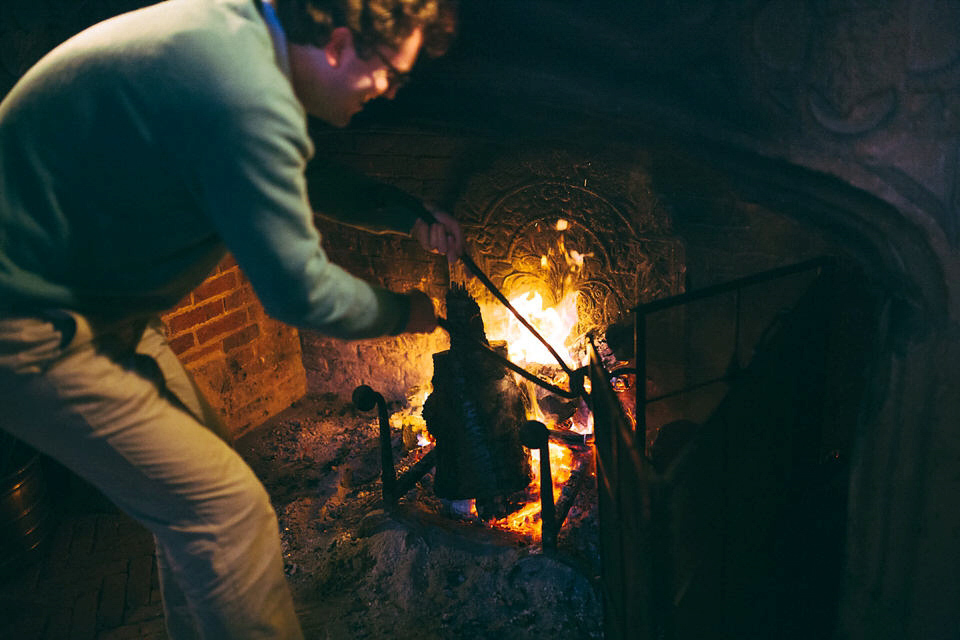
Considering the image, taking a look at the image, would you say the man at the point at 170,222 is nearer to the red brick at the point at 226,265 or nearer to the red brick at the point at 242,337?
the red brick at the point at 226,265

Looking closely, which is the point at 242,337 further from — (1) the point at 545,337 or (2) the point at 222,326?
(1) the point at 545,337

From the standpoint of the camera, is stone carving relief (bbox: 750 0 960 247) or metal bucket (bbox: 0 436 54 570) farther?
metal bucket (bbox: 0 436 54 570)

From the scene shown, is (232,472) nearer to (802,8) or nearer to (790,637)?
(802,8)

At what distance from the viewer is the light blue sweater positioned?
1459mm

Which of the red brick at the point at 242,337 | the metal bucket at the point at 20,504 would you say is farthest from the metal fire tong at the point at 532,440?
the metal bucket at the point at 20,504

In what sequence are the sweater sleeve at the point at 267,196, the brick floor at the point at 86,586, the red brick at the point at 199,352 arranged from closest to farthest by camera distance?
the sweater sleeve at the point at 267,196, the brick floor at the point at 86,586, the red brick at the point at 199,352

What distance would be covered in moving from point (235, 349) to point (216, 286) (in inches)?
18.2

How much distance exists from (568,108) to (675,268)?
1461 millimetres

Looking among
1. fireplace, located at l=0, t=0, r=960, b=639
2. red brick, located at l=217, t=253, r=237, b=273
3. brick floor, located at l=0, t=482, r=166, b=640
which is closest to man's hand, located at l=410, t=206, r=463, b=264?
fireplace, located at l=0, t=0, r=960, b=639

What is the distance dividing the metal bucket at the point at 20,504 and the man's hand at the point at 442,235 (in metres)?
2.46

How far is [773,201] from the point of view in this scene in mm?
2299

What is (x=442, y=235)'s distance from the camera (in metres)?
2.40

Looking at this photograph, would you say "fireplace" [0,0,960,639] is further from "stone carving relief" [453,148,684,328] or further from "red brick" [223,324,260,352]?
"red brick" [223,324,260,352]

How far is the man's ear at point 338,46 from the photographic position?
163 cm
